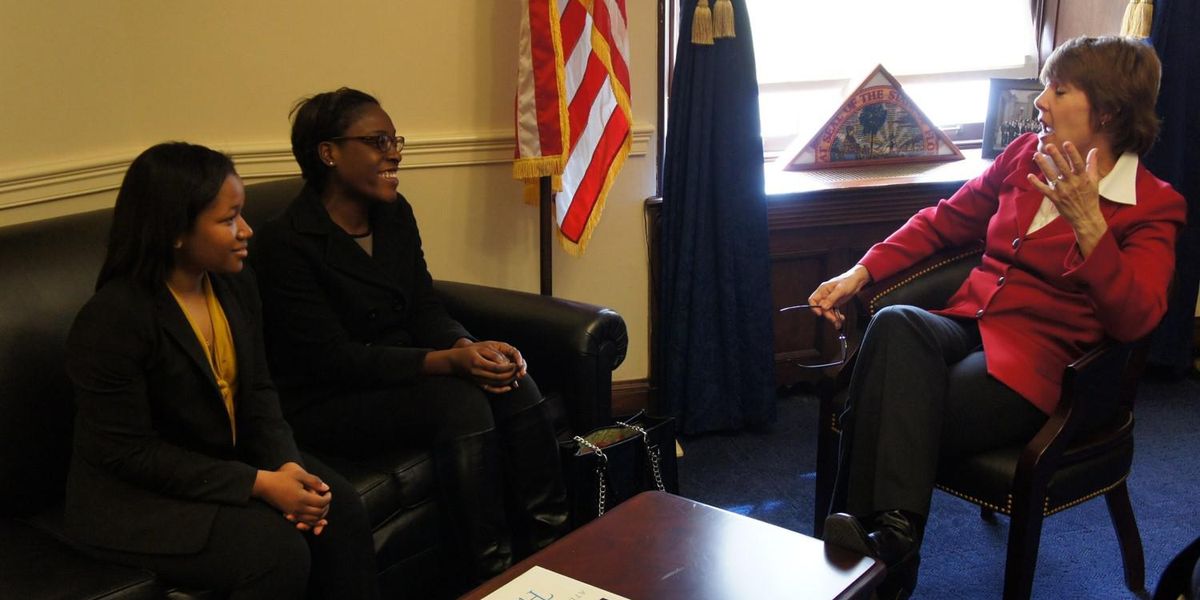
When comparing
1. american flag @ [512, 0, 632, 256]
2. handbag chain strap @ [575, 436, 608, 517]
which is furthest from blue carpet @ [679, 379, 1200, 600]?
american flag @ [512, 0, 632, 256]

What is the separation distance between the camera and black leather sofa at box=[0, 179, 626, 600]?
5.35 feet

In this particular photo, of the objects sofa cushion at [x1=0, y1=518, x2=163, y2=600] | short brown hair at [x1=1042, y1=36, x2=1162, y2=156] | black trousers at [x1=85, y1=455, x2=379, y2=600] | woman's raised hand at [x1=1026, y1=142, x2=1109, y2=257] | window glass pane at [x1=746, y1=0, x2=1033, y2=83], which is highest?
window glass pane at [x1=746, y1=0, x2=1033, y2=83]

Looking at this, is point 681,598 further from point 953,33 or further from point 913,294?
point 953,33

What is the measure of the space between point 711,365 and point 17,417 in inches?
72.1


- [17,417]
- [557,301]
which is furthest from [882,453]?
[17,417]

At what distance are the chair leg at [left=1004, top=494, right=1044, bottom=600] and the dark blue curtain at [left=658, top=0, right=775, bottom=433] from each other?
1.20 m

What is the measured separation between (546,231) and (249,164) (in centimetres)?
78

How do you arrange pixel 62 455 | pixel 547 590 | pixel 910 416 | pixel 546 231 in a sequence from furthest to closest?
pixel 546 231, pixel 910 416, pixel 62 455, pixel 547 590

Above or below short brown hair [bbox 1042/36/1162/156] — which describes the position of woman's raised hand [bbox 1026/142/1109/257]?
below

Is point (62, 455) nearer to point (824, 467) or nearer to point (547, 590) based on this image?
point (547, 590)

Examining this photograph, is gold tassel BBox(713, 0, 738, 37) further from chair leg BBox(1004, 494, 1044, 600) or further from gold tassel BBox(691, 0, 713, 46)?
chair leg BBox(1004, 494, 1044, 600)

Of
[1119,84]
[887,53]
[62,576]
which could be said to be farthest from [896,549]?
[887,53]

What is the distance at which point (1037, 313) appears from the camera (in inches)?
86.7

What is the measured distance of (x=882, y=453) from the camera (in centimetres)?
206
